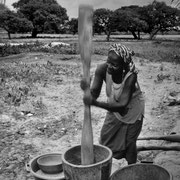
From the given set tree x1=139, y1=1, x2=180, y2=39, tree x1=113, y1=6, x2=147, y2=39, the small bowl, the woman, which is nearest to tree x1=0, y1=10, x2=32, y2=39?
tree x1=113, y1=6, x2=147, y2=39

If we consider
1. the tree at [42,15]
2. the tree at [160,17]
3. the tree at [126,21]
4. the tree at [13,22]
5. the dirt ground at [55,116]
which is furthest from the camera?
the tree at [42,15]

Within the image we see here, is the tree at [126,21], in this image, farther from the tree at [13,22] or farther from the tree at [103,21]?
the tree at [13,22]

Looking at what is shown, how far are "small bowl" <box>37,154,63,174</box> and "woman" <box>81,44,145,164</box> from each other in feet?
1.76

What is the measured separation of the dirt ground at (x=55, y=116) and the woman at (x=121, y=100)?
1.40 feet

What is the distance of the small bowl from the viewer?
224 centimetres

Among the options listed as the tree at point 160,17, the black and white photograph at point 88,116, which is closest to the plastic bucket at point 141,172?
the black and white photograph at point 88,116

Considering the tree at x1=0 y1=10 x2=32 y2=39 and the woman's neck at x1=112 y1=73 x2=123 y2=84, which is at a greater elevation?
the tree at x1=0 y1=10 x2=32 y2=39

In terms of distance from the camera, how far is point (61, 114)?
20.1 feet

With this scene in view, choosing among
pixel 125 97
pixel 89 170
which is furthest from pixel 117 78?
pixel 89 170

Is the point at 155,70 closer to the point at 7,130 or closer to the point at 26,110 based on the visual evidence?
the point at 26,110

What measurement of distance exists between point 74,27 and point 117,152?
33189 millimetres

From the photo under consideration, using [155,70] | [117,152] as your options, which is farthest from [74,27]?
[117,152]

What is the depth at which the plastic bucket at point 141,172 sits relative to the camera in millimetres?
1939

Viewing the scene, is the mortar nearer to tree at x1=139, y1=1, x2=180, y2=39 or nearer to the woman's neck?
the woman's neck
